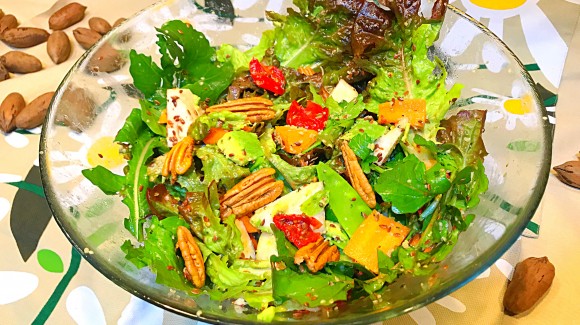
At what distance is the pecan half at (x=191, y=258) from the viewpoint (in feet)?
3.28

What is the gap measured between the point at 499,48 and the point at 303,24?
0.49 m

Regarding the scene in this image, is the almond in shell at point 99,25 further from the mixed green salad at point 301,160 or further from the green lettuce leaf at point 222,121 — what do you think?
the green lettuce leaf at point 222,121

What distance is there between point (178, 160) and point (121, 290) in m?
0.36

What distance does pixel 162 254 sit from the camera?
1.01 meters

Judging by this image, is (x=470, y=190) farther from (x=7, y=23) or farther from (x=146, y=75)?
(x=7, y=23)

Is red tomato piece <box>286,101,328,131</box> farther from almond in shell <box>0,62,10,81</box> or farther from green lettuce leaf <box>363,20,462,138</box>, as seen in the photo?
almond in shell <box>0,62,10,81</box>

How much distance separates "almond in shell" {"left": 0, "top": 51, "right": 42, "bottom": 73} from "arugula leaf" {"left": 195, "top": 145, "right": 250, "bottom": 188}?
88 cm

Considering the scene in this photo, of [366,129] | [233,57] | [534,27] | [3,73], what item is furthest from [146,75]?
[534,27]

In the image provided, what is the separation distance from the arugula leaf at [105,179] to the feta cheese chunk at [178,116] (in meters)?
0.15

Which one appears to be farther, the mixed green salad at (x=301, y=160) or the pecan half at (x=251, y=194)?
the pecan half at (x=251, y=194)

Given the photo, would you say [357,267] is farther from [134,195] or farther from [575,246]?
[575,246]

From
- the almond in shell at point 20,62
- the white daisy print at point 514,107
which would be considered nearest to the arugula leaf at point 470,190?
the white daisy print at point 514,107

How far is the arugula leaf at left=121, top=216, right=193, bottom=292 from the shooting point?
949 mm

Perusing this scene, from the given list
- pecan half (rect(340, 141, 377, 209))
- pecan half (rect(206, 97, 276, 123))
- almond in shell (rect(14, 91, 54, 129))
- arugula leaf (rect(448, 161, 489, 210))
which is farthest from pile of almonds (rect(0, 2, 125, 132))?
arugula leaf (rect(448, 161, 489, 210))
